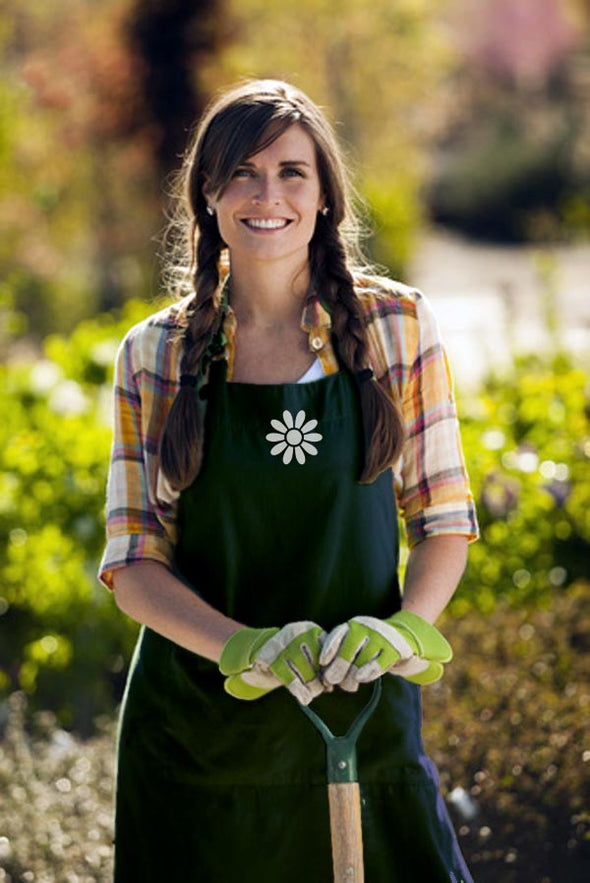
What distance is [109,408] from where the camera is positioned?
5414 millimetres

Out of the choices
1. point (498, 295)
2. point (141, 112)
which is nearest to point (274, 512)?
point (498, 295)

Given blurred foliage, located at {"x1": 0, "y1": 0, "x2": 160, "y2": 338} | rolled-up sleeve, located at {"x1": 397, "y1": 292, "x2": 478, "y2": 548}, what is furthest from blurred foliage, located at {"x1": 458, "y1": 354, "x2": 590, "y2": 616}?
blurred foliage, located at {"x1": 0, "y1": 0, "x2": 160, "y2": 338}

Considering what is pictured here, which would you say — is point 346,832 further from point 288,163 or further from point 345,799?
point 288,163

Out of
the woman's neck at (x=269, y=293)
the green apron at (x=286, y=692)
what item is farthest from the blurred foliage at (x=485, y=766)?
the woman's neck at (x=269, y=293)

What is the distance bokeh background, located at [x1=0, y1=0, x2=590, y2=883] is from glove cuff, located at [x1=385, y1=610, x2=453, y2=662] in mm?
966

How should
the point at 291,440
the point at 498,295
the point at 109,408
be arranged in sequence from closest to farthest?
1. the point at 291,440
2. the point at 109,408
3. the point at 498,295

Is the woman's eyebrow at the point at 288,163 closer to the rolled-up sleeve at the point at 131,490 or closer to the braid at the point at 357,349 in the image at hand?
the braid at the point at 357,349

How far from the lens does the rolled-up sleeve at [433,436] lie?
2.18 metres

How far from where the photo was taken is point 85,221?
1418 cm

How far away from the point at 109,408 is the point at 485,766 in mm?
2490

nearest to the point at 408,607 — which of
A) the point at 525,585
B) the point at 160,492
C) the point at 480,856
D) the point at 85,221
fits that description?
the point at 160,492

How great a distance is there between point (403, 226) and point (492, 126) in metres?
11.6

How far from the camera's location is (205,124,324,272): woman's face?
2.12 metres

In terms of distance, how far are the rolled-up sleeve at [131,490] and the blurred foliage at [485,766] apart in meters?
1.28
